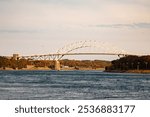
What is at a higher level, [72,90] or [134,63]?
[134,63]

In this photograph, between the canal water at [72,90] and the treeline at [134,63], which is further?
the treeline at [134,63]

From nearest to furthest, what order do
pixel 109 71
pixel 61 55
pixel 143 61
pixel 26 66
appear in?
pixel 143 61 < pixel 61 55 < pixel 109 71 < pixel 26 66

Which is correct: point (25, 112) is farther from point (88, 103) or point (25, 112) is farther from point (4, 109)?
point (88, 103)

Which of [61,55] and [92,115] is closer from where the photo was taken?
[92,115]

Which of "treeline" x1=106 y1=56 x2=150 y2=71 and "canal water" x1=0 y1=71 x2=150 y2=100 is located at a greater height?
"treeline" x1=106 y1=56 x2=150 y2=71

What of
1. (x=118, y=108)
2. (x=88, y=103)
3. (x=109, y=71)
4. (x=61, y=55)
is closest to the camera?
(x=118, y=108)

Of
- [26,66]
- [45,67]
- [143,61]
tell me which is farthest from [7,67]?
[143,61]

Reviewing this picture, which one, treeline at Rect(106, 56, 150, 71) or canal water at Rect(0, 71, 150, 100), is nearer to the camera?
canal water at Rect(0, 71, 150, 100)

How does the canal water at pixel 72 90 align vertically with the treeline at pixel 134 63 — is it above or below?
below

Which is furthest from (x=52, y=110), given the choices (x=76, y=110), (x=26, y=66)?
(x=26, y=66)

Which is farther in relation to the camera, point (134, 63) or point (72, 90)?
point (134, 63)
